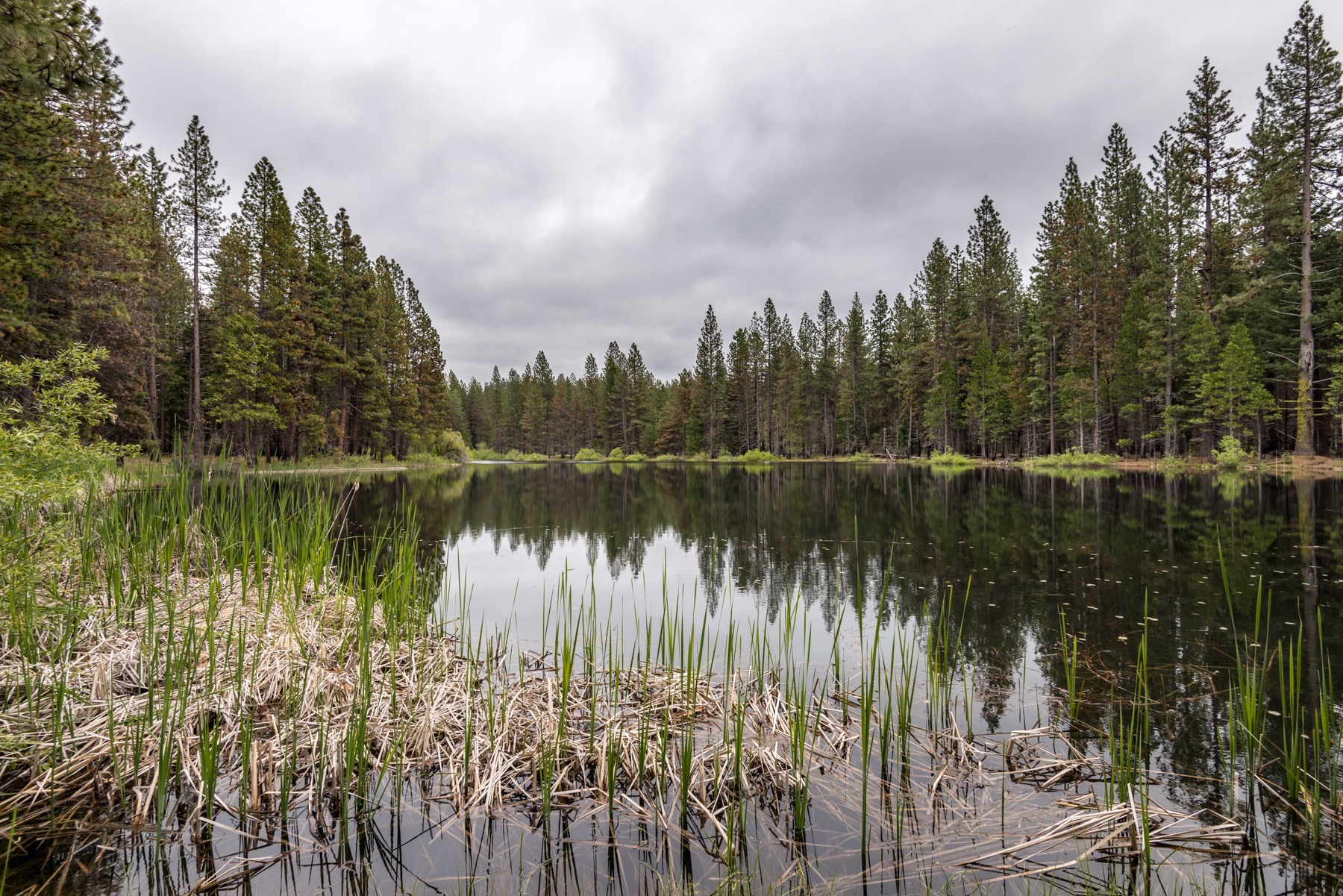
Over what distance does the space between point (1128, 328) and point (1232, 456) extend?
11.7 meters

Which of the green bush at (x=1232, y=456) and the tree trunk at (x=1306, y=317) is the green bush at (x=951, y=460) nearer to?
the green bush at (x=1232, y=456)

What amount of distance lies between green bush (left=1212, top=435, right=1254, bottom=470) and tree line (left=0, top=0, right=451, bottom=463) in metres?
37.1

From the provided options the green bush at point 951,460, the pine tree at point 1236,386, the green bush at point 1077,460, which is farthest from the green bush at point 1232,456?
the green bush at point 951,460

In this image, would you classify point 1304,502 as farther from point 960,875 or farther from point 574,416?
point 574,416

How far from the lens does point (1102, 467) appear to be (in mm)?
33812

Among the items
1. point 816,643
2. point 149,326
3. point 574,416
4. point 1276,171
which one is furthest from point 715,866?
point 574,416

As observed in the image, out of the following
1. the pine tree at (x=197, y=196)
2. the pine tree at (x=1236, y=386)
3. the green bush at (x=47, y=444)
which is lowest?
the green bush at (x=47, y=444)

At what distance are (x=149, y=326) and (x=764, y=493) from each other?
24.2 metres

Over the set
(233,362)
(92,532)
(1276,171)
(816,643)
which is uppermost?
(1276,171)

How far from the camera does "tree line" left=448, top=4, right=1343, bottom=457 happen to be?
2628 centimetres

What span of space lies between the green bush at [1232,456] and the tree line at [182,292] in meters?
37.1

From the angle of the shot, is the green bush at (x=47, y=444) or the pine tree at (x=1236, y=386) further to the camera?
the pine tree at (x=1236, y=386)

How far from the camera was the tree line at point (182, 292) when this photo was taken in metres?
9.74

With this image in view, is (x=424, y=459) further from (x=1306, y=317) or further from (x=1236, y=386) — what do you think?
(x=1306, y=317)
